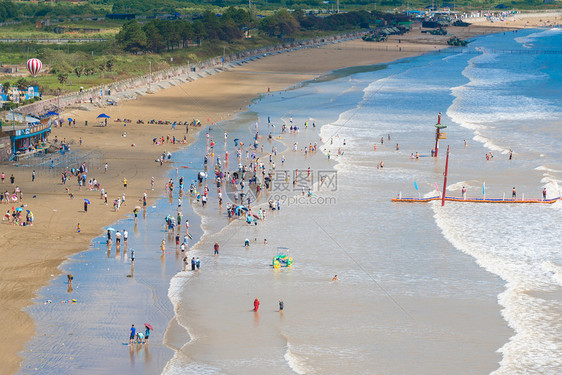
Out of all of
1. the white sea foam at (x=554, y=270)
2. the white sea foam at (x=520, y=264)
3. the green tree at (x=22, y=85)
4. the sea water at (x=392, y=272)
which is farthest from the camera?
the green tree at (x=22, y=85)

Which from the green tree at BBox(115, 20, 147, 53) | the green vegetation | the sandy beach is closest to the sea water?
the sandy beach

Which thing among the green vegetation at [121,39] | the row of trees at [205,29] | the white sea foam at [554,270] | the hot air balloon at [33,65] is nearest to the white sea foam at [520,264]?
the white sea foam at [554,270]

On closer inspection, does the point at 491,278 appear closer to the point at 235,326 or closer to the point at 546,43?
the point at 235,326

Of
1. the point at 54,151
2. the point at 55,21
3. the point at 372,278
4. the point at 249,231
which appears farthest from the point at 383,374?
the point at 55,21

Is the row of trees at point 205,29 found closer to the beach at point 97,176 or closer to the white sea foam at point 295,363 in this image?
the beach at point 97,176

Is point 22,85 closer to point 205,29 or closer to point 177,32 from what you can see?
point 177,32

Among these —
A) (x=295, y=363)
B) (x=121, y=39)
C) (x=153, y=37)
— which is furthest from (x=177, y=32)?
(x=295, y=363)
